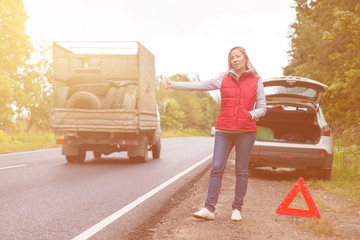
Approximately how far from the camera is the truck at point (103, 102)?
1220 centimetres

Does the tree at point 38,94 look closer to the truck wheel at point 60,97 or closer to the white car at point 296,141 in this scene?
the truck wheel at point 60,97

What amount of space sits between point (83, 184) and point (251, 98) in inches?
184

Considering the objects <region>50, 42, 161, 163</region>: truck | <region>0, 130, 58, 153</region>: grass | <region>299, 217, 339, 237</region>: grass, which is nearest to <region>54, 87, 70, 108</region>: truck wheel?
<region>50, 42, 161, 163</region>: truck

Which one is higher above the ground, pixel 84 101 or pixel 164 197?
pixel 84 101

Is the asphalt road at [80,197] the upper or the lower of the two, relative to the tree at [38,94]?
lower

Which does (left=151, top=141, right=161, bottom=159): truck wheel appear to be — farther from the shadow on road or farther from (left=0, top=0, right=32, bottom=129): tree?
(left=0, top=0, right=32, bottom=129): tree

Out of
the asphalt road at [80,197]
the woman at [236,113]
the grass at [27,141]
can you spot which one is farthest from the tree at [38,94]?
the woman at [236,113]

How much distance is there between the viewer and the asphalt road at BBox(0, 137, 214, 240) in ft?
16.5

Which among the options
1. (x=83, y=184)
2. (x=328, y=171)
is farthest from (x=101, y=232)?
(x=328, y=171)

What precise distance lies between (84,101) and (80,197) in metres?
5.86

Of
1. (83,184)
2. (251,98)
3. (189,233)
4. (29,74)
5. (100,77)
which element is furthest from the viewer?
(29,74)

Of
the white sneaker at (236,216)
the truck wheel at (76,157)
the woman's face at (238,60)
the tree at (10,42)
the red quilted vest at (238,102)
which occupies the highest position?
the tree at (10,42)

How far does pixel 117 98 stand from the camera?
1259cm

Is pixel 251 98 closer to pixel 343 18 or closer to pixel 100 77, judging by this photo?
pixel 343 18
